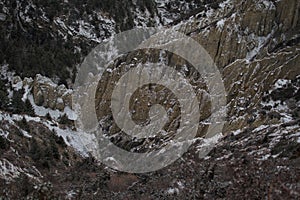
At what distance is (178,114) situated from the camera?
43.8m

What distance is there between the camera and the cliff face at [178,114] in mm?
17609

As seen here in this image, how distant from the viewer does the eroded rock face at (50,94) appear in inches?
2445

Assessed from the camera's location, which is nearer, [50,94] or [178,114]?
[178,114]

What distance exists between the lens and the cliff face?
17609 millimetres

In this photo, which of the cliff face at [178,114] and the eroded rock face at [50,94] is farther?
the eroded rock face at [50,94]

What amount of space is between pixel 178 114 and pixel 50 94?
25.6 meters

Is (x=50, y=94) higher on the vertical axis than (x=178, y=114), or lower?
higher

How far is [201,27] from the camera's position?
53.7 m

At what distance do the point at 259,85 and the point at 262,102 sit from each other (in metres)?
3.27

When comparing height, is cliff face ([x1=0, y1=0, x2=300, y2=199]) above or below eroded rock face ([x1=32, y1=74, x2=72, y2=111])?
below

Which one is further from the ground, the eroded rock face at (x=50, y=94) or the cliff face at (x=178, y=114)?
the eroded rock face at (x=50, y=94)

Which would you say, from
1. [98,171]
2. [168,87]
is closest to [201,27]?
[168,87]

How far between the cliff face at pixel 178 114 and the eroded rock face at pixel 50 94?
139 mm

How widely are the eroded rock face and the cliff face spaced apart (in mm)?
139
